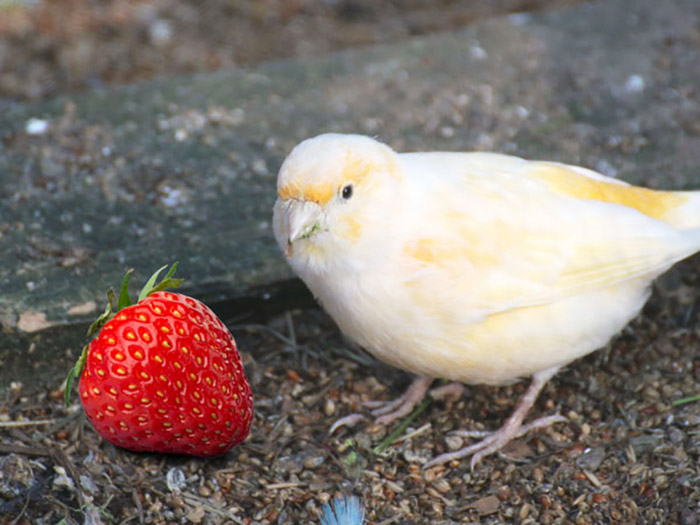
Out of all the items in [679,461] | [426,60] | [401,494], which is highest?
[426,60]

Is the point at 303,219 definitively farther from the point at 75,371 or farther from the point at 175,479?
the point at 175,479

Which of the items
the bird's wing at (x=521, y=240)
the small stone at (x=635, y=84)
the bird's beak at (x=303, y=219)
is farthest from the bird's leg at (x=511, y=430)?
the small stone at (x=635, y=84)

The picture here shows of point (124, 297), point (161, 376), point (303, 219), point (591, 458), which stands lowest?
point (591, 458)

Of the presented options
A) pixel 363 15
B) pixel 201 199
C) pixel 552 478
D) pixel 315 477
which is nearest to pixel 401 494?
pixel 315 477

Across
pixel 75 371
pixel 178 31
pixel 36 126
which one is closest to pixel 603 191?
pixel 75 371

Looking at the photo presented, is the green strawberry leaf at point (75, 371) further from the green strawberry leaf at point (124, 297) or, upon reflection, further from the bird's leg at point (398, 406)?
the bird's leg at point (398, 406)

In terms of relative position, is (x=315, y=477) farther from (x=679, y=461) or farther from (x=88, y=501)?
(x=679, y=461)
